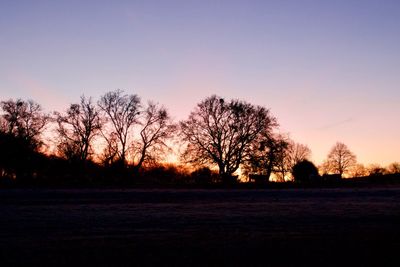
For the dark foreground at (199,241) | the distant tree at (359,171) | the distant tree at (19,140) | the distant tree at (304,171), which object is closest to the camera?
the dark foreground at (199,241)

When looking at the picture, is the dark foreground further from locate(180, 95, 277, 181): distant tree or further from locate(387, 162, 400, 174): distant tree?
locate(387, 162, 400, 174): distant tree

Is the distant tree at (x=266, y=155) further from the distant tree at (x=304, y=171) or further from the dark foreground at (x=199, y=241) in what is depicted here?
the dark foreground at (x=199, y=241)

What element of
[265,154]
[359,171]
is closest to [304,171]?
[265,154]

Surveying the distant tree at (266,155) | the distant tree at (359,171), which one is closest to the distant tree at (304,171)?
the distant tree at (266,155)

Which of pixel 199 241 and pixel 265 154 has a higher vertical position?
pixel 265 154

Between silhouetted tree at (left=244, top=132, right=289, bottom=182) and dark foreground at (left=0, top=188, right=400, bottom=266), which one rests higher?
silhouetted tree at (left=244, top=132, right=289, bottom=182)

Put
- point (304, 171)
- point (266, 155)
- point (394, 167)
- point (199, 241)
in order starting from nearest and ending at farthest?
point (199, 241) → point (266, 155) → point (304, 171) → point (394, 167)

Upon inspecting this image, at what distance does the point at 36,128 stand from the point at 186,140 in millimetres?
24099

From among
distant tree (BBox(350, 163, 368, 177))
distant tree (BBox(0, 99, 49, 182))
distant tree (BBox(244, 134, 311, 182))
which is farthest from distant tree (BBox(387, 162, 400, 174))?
distant tree (BBox(0, 99, 49, 182))

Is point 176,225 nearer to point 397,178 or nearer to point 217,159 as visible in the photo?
point 217,159

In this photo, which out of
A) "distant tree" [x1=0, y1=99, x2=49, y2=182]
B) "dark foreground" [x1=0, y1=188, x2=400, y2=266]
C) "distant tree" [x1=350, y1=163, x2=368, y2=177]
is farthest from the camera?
"distant tree" [x1=350, y1=163, x2=368, y2=177]

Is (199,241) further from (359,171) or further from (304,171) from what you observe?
(359,171)


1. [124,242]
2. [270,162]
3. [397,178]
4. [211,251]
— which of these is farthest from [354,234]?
[397,178]

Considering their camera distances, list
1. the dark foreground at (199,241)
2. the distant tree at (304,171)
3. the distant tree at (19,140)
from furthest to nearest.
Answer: the distant tree at (304,171), the distant tree at (19,140), the dark foreground at (199,241)
